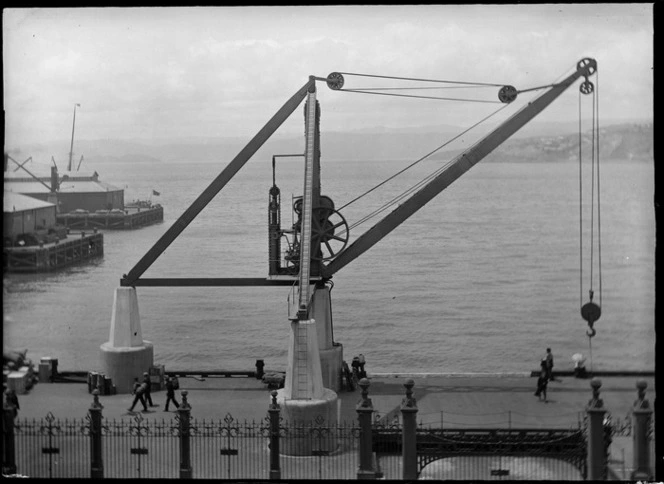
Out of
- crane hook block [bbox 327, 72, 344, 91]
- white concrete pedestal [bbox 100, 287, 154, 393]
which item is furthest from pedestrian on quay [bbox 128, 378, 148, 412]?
crane hook block [bbox 327, 72, 344, 91]

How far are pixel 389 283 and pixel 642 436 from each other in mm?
22962

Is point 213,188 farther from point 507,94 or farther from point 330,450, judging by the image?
point 330,450

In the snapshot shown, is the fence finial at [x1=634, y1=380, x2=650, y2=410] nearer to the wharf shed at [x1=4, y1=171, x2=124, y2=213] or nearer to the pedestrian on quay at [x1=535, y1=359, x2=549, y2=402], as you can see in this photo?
the pedestrian on quay at [x1=535, y1=359, x2=549, y2=402]

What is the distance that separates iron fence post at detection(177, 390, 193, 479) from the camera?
583 inches

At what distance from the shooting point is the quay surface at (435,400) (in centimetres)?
1797

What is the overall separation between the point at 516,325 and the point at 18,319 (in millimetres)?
16513

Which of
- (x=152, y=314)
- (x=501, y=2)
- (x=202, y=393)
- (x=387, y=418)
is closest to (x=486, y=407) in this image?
(x=387, y=418)

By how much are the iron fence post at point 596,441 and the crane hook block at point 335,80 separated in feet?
29.5

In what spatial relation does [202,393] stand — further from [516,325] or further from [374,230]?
[516,325]

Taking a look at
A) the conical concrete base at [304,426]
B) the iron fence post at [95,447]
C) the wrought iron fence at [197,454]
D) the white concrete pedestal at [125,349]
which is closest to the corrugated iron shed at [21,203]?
the white concrete pedestal at [125,349]

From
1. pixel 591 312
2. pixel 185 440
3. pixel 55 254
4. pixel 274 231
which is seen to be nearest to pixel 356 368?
pixel 274 231

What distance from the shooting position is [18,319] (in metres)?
26.7

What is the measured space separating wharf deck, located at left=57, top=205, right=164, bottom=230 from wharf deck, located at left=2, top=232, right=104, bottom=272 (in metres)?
0.38

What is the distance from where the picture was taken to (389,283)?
3734 centimetres
